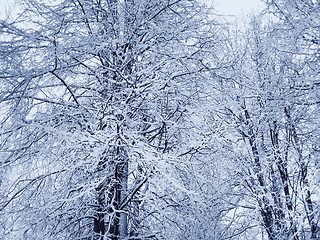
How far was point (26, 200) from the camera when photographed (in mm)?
4219

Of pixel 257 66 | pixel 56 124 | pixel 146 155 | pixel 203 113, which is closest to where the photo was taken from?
pixel 146 155

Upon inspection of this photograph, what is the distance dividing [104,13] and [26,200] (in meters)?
2.81

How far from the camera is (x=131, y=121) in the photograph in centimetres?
332

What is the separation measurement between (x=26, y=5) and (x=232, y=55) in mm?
4777

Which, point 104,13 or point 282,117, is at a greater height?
point 104,13

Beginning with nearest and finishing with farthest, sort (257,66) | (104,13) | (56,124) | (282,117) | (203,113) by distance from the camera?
(56,124), (203,113), (104,13), (282,117), (257,66)

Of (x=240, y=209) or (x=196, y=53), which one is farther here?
(x=240, y=209)

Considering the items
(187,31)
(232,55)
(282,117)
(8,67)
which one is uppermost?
(232,55)

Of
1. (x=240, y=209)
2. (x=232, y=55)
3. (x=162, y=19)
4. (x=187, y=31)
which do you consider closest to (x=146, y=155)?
(x=187, y=31)

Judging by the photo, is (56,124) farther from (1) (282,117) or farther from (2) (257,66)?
(2) (257,66)

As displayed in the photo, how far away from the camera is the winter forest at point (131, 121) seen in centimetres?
352

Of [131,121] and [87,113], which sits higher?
[87,113]

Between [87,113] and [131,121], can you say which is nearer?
[131,121]

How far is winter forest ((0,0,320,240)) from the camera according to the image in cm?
352
